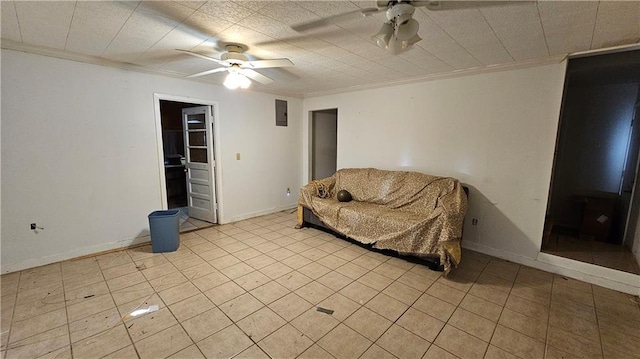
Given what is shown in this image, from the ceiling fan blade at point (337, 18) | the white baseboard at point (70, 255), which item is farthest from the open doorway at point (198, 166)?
the ceiling fan blade at point (337, 18)

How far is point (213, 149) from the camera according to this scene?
4.26m

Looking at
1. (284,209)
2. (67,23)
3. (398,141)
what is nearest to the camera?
(67,23)

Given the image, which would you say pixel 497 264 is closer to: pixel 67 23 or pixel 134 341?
pixel 134 341

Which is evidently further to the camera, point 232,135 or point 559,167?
point 232,135

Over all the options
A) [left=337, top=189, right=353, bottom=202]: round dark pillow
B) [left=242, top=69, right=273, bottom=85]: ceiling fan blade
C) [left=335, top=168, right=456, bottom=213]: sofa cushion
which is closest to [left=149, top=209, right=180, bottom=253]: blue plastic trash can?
[left=242, top=69, right=273, bottom=85]: ceiling fan blade

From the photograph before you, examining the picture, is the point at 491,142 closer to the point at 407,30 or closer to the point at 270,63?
the point at 407,30

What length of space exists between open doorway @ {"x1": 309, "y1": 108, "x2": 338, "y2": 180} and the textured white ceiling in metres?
2.50

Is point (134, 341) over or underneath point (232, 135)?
underneath

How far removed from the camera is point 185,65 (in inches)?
128

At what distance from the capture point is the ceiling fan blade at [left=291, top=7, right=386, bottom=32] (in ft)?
5.25

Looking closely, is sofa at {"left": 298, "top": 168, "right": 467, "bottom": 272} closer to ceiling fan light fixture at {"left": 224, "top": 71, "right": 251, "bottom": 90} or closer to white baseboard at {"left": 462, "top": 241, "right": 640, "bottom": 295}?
white baseboard at {"left": 462, "top": 241, "right": 640, "bottom": 295}

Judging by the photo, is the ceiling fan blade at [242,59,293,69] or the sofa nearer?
the ceiling fan blade at [242,59,293,69]

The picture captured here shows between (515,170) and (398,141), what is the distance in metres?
1.56

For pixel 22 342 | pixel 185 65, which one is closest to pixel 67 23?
pixel 185 65
